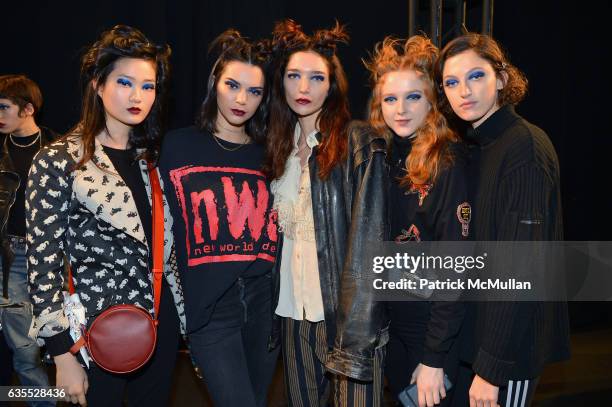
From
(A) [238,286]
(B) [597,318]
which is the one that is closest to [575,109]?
(B) [597,318]

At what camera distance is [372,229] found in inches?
81.5

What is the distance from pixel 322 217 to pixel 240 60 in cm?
79

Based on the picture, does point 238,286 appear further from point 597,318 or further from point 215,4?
point 597,318

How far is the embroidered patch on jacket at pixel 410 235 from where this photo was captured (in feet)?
6.82

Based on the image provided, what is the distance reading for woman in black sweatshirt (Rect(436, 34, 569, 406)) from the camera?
1761 millimetres

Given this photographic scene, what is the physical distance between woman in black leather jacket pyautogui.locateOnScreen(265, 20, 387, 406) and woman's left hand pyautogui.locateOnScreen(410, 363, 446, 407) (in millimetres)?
195

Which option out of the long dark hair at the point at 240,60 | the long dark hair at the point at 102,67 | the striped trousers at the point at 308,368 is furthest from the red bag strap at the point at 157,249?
the striped trousers at the point at 308,368

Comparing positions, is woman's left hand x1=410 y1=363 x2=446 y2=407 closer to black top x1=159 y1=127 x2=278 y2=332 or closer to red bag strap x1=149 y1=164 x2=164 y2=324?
black top x1=159 y1=127 x2=278 y2=332

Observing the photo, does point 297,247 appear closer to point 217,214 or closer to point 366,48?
point 217,214

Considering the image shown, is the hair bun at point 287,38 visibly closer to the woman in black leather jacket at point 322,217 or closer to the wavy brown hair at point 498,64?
the woman in black leather jacket at point 322,217

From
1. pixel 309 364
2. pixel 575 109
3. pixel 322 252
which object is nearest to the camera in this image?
pixel 322 252

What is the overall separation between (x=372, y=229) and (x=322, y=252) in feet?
0.85

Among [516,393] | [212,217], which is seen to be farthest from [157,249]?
[516,393]

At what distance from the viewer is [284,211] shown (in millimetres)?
2400
